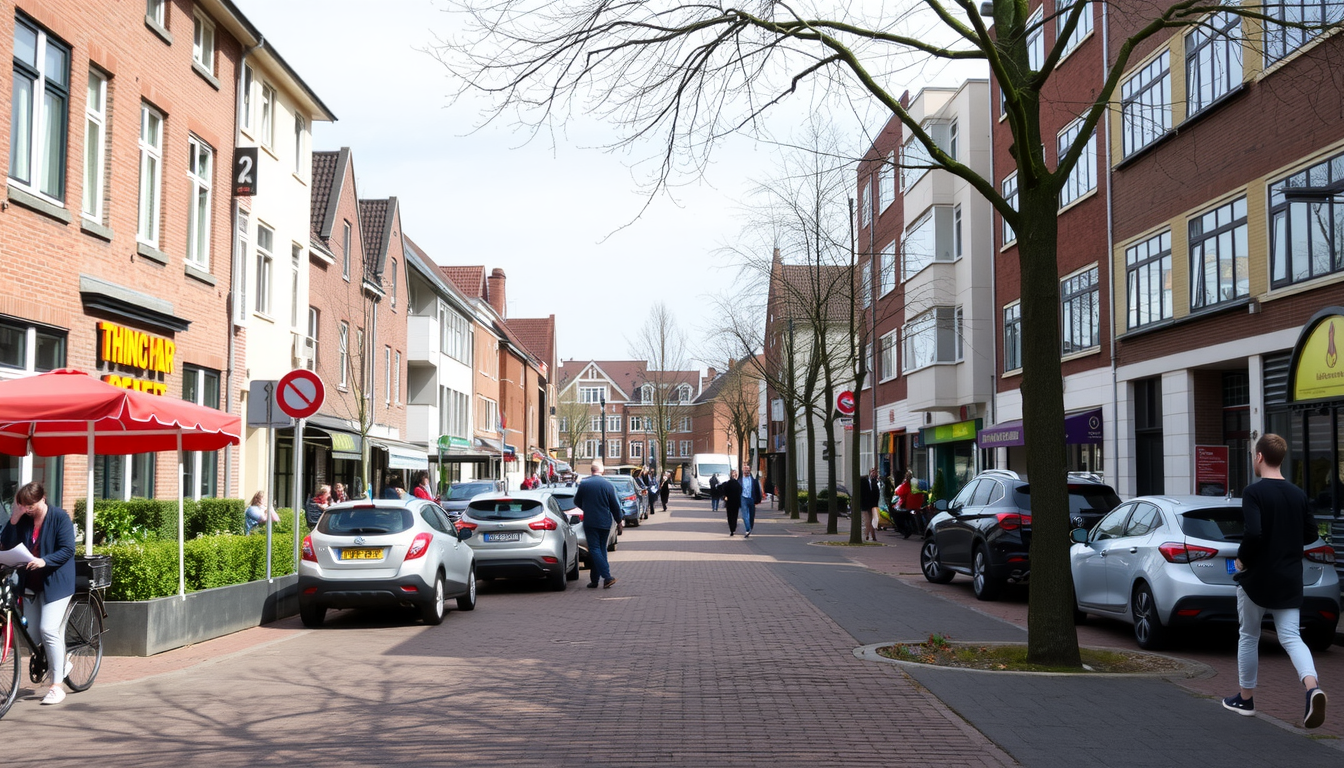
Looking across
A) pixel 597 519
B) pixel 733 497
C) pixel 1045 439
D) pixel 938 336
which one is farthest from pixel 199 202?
pixel 938 336

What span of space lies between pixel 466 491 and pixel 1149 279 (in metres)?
17.0

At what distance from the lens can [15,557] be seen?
339 inches

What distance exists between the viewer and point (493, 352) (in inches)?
2552

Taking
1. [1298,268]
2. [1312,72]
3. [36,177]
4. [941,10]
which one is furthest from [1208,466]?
[36,177]

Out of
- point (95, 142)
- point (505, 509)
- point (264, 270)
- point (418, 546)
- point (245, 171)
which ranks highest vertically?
point (245, 171)

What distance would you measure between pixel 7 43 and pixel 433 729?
1099 centimetres

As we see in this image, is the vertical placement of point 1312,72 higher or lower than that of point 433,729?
higher

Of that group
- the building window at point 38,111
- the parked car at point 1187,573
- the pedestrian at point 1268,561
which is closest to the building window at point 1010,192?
the parked car at point 1187,573

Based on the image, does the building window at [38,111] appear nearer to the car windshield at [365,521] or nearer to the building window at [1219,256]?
the car windshield at [365,521]

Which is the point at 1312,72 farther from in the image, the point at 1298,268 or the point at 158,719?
the point at 158,719

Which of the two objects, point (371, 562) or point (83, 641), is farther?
point (371, 562)

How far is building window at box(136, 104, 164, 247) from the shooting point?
61.8ft

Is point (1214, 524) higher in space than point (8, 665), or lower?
higher

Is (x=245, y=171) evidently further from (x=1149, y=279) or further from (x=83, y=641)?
(x=1149, y=279)
